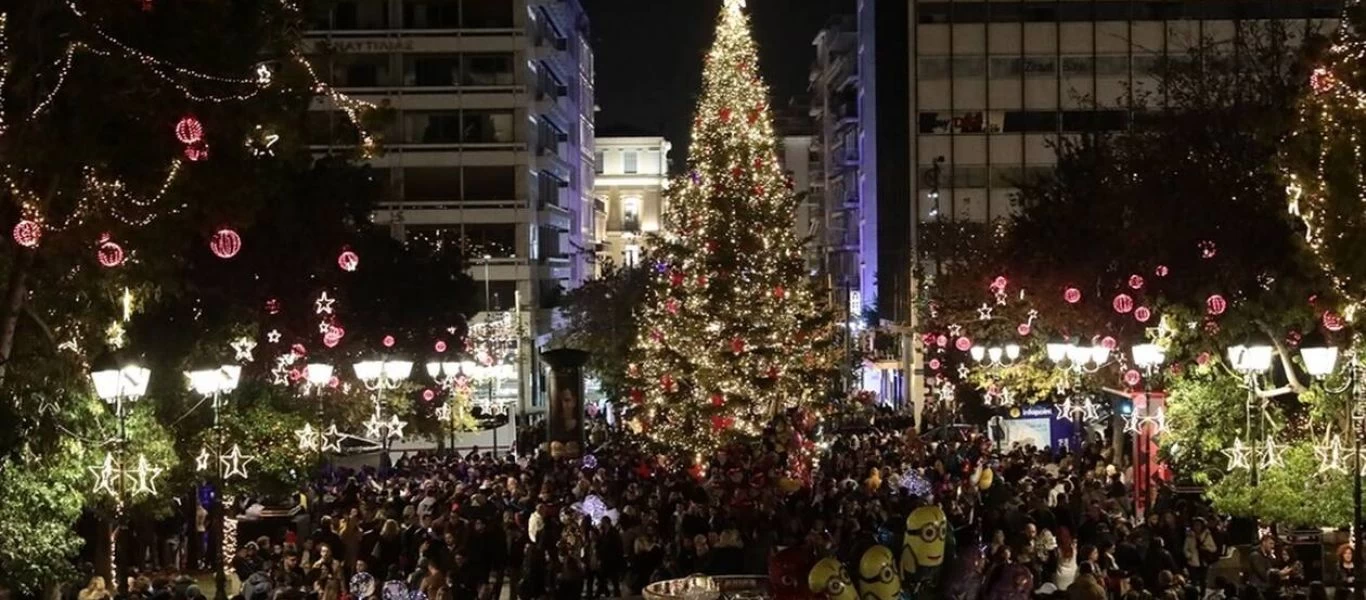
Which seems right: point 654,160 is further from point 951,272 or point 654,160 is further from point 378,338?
point 378,338

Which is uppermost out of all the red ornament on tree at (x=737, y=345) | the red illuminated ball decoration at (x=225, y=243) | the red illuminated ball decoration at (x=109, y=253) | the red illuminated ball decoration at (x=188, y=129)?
the red illuminated ball decoration at (x=188, y=129)

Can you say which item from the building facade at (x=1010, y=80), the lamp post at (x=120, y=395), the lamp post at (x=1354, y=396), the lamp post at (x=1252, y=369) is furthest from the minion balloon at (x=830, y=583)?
the building facade at (x=1010, y=80)

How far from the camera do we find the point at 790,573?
15453 millimetres

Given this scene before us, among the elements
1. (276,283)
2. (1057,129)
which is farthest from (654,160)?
(276,283)

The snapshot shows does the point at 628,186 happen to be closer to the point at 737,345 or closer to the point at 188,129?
the point at 737,345

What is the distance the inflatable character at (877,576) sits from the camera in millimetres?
15094

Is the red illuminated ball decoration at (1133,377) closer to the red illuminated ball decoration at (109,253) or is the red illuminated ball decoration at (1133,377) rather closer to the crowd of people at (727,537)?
the crowd of people at (727,537)

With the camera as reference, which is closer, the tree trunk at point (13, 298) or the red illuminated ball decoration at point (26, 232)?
the red illuminated ball decoration at point (26, 232)

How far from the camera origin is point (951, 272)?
178ft

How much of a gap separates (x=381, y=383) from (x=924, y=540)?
19.3 m

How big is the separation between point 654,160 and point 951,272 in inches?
2824

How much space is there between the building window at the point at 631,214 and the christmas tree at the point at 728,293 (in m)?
77.3

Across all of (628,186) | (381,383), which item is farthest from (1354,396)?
(628,186)

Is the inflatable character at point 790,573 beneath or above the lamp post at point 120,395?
beneath
